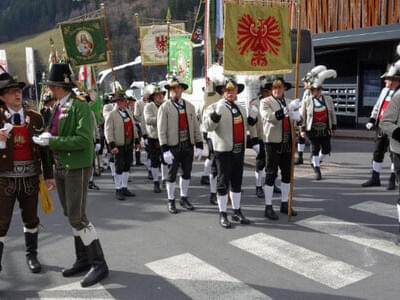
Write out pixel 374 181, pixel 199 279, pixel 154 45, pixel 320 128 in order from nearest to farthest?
pixel 199 279 → pixel 374 181 → pixel 320 128 → pixel 154 45

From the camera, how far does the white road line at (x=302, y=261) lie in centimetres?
413

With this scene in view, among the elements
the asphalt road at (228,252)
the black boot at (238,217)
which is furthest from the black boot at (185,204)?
the black boot at (238,217)

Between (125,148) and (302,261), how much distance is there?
15.0 feet

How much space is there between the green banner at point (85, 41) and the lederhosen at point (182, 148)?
332 centimetres

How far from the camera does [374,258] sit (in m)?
4.62

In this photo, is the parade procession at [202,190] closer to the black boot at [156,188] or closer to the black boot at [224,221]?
the black boot at [224,221]

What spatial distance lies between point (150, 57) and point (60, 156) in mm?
7787

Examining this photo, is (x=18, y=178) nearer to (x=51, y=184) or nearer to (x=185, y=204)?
(x=51, y=184)

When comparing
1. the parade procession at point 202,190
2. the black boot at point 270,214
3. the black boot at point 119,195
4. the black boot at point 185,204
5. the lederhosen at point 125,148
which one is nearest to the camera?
the parade procession at point 202,190

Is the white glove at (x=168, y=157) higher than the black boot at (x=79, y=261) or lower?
higher

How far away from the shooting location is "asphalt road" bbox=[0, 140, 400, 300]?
3969 mm

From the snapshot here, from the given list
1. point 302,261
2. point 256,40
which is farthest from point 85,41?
point 302,261

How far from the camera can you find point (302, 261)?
457 centimetres

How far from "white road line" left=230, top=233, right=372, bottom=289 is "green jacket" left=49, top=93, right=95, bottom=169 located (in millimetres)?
2311
